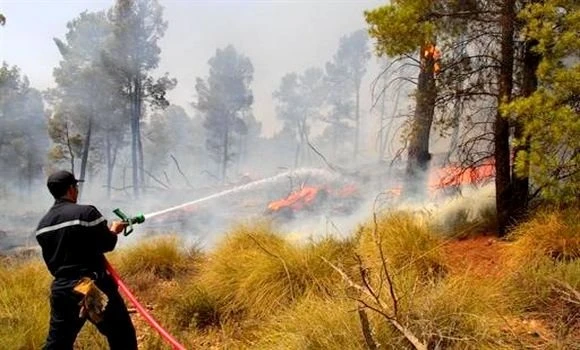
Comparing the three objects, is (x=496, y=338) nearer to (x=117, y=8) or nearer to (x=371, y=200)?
(x=371, y=200)

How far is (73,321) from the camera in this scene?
3.88 metres

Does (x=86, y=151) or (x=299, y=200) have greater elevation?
(x=86, y=151)

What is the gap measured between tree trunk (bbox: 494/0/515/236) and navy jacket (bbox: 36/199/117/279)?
195 inches

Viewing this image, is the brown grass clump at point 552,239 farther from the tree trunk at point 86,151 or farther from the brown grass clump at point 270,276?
the tree trunk at point 86,151

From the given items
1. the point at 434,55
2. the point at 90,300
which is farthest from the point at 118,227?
the point at 434,55

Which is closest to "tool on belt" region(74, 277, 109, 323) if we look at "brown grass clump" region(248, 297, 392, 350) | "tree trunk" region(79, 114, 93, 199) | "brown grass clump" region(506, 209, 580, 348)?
"brown grass clump" region(248, 297, 392, 350)

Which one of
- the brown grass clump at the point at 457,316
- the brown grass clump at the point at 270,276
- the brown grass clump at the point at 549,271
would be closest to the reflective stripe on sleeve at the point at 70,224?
the brown grass clump at the point at 270,276

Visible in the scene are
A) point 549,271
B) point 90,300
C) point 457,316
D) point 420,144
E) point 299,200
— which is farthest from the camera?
point 299,200

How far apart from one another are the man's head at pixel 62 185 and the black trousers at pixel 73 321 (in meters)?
0.66

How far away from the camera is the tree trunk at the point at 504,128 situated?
647 cm

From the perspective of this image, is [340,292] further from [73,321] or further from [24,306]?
[24,306]

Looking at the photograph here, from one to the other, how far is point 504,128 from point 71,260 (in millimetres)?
5400

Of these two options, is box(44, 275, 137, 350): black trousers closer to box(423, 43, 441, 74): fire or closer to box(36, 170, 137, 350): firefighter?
box(36, 170, 137, 350): firefighter

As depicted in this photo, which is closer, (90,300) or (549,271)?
(90,300)
